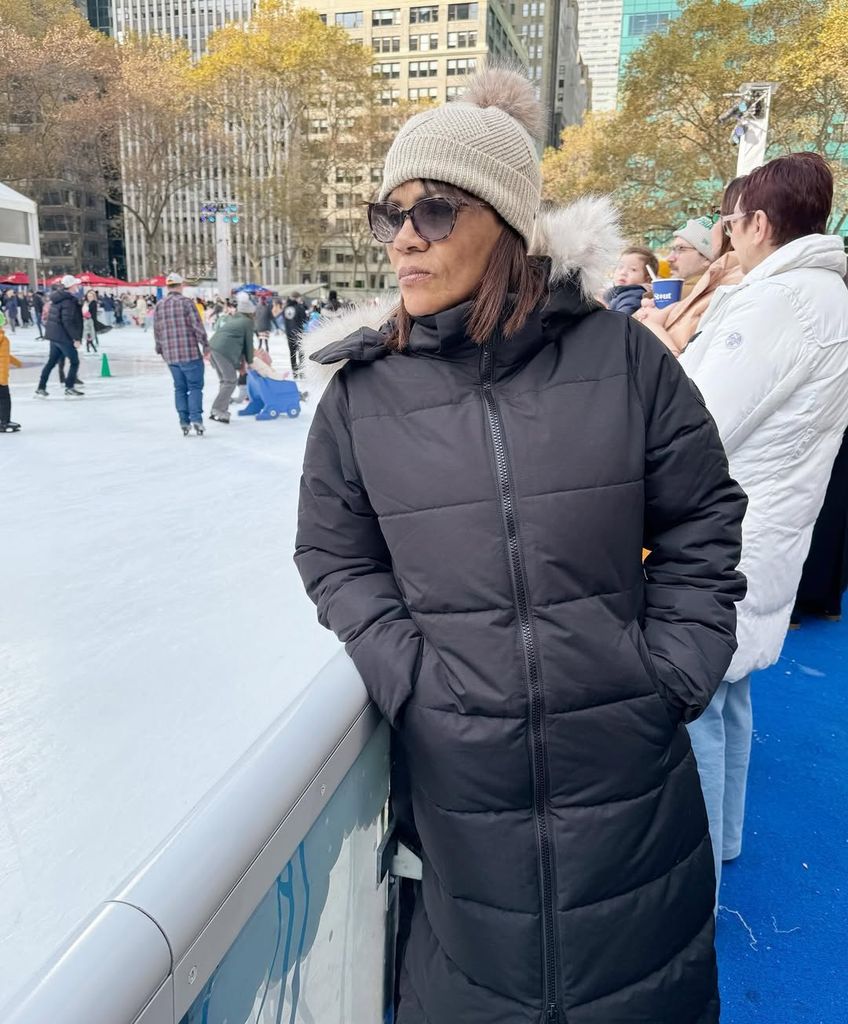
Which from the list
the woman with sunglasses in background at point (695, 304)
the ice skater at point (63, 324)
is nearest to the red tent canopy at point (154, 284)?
the ice skater at point (63, 324)

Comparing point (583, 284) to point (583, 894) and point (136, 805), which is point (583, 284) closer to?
point (583, 894)

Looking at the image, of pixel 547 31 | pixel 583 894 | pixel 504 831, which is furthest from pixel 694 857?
pixel 547 31

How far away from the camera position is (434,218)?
1.14 metres

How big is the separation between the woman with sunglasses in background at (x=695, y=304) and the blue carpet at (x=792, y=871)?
4.24 feet

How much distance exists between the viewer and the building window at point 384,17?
66375 millimetres

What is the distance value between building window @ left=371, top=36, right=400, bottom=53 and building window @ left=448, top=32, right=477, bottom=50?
4.99m

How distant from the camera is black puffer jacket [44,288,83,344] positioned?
35.7 ft

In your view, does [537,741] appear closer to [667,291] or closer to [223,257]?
[667,291]

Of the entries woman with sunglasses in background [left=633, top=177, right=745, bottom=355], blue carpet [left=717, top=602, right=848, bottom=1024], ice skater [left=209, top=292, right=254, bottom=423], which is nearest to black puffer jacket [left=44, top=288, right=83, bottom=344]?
ice skater [left=209, top=292, right=254, bottom=423]

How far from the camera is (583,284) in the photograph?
1134 millimetres

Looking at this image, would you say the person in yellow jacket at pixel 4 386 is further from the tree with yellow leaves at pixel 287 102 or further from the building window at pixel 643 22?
the building window at pixel 643 22

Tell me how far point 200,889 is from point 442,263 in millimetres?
850

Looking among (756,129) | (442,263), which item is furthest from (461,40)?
(442,263)

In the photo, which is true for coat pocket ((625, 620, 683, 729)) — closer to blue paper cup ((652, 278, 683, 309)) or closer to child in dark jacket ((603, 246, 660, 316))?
blue paper cup ((652, 278, 683, 309))
